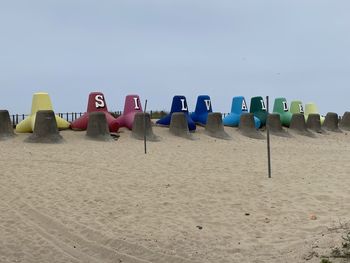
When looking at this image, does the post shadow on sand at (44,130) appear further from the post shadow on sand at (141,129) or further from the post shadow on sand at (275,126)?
the post shadow on sand at (275,126)

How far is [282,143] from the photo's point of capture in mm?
21953

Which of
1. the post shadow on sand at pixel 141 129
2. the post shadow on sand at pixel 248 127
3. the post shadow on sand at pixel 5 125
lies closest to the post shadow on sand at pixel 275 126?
the post shadow on sand at pixel 248 127

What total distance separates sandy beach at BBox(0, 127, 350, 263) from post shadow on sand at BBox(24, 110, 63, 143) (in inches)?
80.1

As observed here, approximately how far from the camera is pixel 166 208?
8.04m

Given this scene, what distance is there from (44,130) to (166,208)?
33.2ft

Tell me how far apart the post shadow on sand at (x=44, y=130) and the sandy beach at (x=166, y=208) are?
6.67 ft

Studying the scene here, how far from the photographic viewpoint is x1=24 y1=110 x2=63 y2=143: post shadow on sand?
56.1 feet

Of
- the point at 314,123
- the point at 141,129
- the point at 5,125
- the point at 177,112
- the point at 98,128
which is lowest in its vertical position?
the point at 314,123

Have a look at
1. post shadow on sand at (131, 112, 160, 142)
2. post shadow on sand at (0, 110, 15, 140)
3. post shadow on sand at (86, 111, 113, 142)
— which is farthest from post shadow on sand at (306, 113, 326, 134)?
post shadow on sand at (0, 110, 15, 140)

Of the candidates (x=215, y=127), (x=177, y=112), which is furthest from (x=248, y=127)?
(x=177, y=112)

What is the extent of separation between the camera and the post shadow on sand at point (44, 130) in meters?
17.1

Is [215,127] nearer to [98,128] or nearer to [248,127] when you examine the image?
[248,127]

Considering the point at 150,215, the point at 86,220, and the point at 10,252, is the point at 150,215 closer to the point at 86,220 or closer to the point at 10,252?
the point at 86,220

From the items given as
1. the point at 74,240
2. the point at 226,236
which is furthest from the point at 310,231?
the point at 74,240
